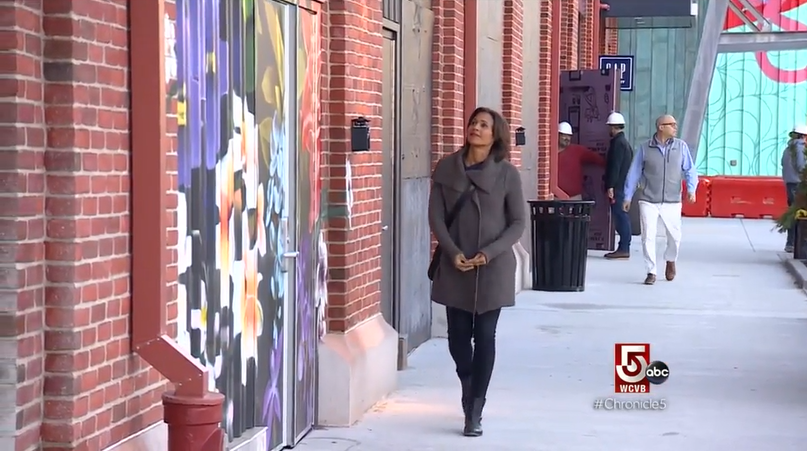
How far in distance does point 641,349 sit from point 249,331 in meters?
5.54

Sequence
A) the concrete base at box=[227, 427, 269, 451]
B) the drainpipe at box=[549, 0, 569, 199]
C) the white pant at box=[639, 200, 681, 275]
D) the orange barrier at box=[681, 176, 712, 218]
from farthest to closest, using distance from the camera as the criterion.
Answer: the orange barrier at box=[681, 176, 712, 218] → the drainpipe at box=[549, 0, 569, 199] → the white pant at box=[639, 200, 681, 275] → the concrete base at box=[227, 427, 269, 451]

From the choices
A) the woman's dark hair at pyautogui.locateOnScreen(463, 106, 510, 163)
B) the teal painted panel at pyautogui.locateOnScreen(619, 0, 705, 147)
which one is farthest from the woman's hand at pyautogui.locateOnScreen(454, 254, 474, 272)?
the teal painted panel at pyautogui.locateOnScreen(619, 0, 705, 147)

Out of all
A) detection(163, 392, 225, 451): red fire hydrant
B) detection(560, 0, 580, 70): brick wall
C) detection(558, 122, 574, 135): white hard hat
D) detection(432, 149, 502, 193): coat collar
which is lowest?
detection(163, 392, 225, 451): red fire hydrant

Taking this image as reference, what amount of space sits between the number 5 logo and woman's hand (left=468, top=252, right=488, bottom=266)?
267cm

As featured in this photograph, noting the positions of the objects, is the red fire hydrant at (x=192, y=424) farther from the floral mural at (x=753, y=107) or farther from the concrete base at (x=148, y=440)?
the floral mural at (x=753, y=107)

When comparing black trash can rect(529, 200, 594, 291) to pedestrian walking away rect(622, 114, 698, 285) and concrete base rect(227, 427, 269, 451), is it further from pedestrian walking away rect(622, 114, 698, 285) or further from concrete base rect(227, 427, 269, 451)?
concrete base rect(227, 427, 269, 451)

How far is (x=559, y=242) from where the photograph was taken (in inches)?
593

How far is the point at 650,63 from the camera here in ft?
117

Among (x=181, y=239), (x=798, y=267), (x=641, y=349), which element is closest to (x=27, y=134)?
(x=181, y=239)

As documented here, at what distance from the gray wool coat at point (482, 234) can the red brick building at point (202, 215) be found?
779 millimetres

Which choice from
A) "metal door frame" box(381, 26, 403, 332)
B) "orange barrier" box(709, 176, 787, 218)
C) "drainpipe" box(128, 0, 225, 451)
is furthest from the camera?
"orange barrier" box(709, 176, 787, 218)

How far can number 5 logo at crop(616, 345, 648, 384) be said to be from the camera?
392 inches

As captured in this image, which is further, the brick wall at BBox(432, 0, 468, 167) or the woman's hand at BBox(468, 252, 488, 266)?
the brick wall at BBox(432, 0, 468, 167)

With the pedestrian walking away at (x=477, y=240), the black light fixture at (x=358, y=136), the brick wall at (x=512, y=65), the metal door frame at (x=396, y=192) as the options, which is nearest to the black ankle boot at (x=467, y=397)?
the pedestrian walking away at (x=477, y=240)
